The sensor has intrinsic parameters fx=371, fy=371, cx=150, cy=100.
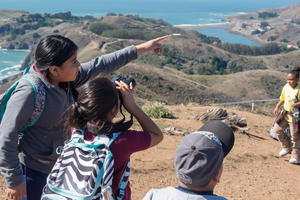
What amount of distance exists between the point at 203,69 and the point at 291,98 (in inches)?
2797

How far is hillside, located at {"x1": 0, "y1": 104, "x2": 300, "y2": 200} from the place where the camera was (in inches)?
205

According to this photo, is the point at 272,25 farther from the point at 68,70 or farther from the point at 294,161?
the point at 68,70

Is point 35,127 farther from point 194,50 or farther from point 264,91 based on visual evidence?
point 194,50

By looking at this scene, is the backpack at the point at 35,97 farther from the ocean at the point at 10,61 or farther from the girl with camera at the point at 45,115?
the ocean at the point at 10,61

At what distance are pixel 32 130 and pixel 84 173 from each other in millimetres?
662

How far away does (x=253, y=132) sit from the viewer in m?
8.47

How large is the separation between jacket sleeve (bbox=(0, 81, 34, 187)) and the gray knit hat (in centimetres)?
98

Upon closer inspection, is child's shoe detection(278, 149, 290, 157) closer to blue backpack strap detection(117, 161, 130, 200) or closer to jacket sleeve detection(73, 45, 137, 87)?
jacket sleeve detection(73, 45, 137, 87)

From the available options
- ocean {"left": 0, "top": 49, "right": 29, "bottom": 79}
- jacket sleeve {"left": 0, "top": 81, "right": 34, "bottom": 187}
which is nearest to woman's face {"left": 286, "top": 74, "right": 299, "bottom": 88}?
jacket sleeve {"left": 0, "top": 81, "right": 34, "bottom": 187}

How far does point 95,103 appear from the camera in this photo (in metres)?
2.04

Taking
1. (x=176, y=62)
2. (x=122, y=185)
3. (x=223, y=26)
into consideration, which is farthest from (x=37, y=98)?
(x=223, y=26)

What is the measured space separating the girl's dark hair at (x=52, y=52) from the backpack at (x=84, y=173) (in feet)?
2.00

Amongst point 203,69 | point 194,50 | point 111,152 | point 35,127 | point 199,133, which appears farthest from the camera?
point 194,50

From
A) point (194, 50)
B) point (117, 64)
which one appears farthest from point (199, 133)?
point (194, 50)
